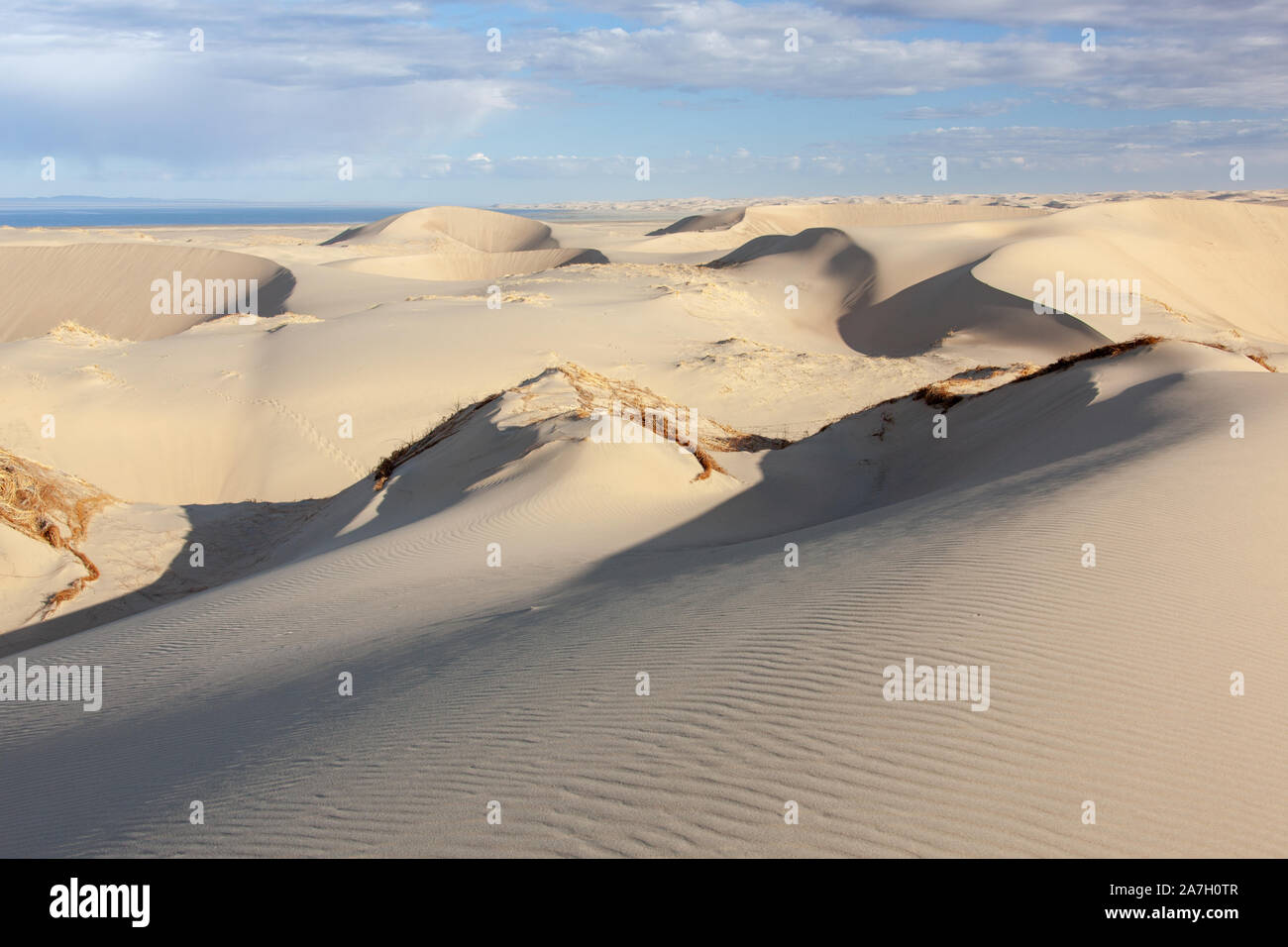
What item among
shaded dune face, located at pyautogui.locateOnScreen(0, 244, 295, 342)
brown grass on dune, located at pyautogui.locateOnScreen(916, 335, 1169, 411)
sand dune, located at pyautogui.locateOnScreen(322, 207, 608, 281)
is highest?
sand dune, located at pyautogui.locateOnScreen(322, 207, 608, 281)

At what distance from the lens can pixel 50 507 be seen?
10281mm

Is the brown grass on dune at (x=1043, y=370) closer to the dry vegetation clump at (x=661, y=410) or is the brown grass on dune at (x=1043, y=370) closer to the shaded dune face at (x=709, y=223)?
the dry vegetation clump at (x=661, y=410)

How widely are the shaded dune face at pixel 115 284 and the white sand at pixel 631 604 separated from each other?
13836 millimetres

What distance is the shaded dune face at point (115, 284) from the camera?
102 feet

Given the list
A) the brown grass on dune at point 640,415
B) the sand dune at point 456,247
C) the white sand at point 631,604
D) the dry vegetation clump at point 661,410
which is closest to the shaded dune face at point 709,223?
the sand dune at point 456,247

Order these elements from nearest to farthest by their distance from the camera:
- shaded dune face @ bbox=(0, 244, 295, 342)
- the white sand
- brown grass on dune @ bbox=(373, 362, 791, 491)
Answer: the white sand
brown grass on dune @ bbox=(373, 362, 791, 491)
shaded dune face @ bbox=(0, 244, 295, 342)

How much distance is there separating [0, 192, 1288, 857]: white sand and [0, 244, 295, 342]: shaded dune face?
545 inches

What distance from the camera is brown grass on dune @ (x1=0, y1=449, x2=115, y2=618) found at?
31.4 ft

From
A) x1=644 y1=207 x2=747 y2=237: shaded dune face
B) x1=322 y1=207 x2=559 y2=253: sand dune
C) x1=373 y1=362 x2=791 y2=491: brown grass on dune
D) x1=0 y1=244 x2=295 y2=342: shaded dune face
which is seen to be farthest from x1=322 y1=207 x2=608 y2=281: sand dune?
x1=373 y1=362 x2=791 y2=491: brown grass on dune

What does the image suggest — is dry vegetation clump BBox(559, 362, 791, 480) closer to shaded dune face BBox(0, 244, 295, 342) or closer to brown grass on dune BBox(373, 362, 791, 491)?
brown grass on dune BBox(373, 362, 791, 491)

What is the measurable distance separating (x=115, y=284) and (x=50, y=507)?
90.2 ft

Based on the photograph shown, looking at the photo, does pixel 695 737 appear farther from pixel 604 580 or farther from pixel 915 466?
pixel 915 466

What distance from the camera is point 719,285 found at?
88.5 feet
